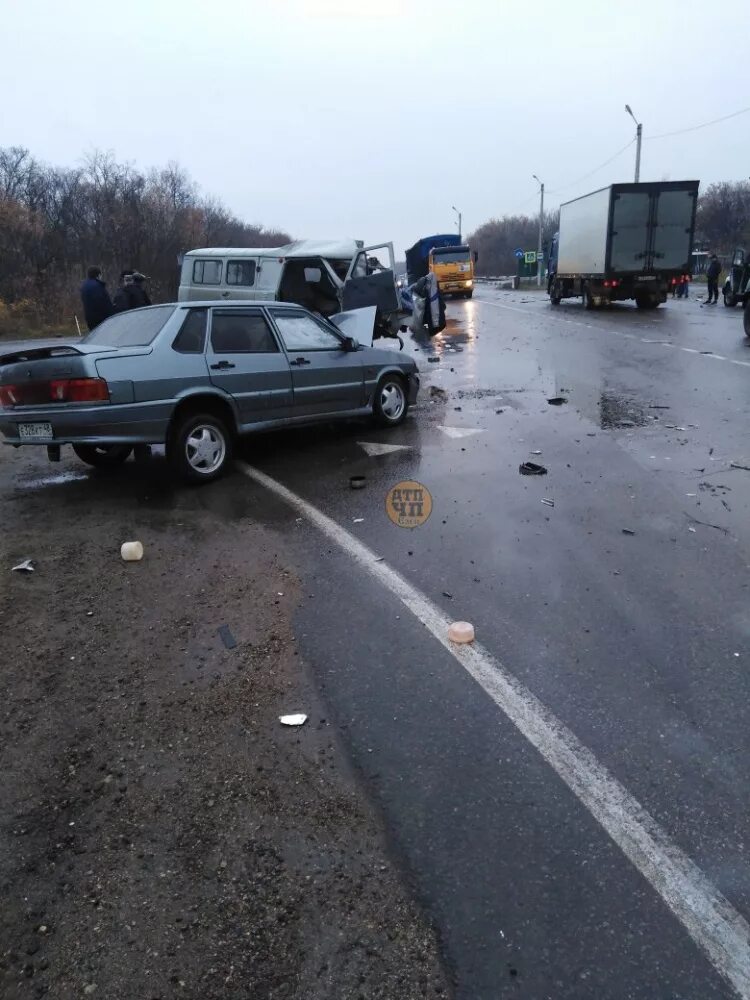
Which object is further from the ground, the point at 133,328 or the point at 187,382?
the point at 133,328

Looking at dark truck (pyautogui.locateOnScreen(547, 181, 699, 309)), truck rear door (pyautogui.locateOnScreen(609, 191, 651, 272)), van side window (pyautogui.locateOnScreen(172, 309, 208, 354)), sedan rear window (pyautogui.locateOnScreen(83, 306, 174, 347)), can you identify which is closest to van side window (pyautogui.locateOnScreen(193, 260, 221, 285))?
sedan rear window (pyautogui.locateOnScreen(83, 306, 174, 347))

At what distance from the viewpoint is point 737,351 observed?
14.3m

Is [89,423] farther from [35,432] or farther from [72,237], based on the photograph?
[72,237]

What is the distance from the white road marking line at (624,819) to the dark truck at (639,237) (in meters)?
23.6

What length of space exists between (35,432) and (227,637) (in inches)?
127

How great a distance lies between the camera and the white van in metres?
16.0

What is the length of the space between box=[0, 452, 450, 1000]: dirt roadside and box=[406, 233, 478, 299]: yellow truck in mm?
36173

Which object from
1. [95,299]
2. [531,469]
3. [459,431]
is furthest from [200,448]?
[95,299]

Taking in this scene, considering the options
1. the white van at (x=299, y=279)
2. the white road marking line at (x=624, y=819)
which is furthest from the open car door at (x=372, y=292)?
the white road marking line at (x=624, y=819)

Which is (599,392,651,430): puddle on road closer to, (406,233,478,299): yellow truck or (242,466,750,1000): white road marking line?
(242,466,750,1000): white road marking line

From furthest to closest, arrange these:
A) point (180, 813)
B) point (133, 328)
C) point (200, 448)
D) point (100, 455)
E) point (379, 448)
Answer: point (379, 448), point (100, 455), point (133, 328), point (200, 448), point (180, 813)

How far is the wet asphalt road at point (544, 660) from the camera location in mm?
2221

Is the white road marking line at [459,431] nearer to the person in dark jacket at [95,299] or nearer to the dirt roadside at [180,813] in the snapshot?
the dirt roadside at [180,813]

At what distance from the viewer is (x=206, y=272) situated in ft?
55.4
